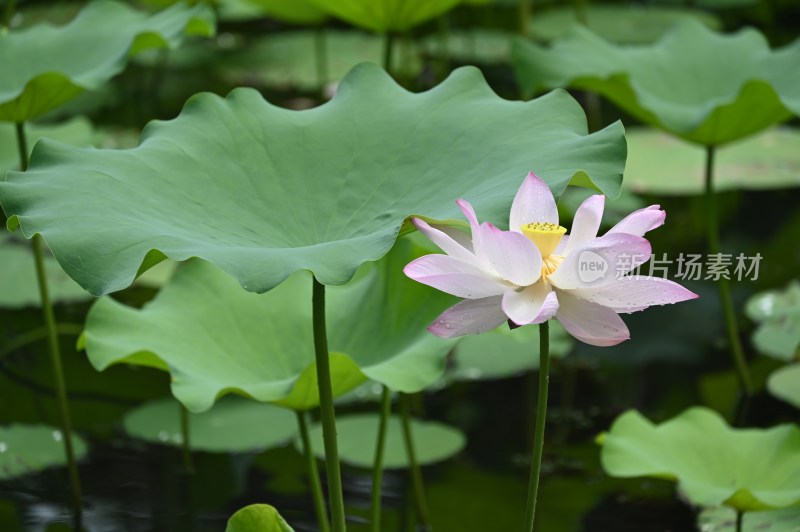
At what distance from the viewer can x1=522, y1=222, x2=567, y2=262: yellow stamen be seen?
1.03m

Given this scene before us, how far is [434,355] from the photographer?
1460mm

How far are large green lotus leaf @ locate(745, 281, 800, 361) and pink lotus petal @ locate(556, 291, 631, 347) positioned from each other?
153 cm

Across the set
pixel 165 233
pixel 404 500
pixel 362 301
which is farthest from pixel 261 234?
pixel 404 500

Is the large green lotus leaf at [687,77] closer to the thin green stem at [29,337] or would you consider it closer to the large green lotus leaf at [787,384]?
the large green lotus leaf at [787,384]

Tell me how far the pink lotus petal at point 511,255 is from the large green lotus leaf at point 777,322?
1569 millimetres

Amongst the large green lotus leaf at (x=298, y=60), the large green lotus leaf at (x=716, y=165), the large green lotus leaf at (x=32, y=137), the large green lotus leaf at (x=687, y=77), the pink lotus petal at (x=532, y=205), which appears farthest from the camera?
the large green lotus leaf at (x=298, y=60)

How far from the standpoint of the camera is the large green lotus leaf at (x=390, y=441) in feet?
6.72

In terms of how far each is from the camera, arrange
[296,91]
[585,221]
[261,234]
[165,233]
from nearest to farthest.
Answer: [585,221]
[165,233]
[261,234]
[296,91]

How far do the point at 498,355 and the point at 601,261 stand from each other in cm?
149

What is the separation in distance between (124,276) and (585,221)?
→ 44 cm

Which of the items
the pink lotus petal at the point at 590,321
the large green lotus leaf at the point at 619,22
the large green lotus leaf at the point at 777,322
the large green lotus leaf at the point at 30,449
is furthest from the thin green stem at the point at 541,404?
the large green lotus leaf at the point at 619,22

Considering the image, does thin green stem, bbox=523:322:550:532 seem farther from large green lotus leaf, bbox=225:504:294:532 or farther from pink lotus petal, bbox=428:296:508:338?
large green lotus leaf, bbox=225:504:294:532

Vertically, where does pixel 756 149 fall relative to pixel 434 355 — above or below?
above

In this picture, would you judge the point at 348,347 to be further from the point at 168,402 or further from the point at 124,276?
the point at 168,402
